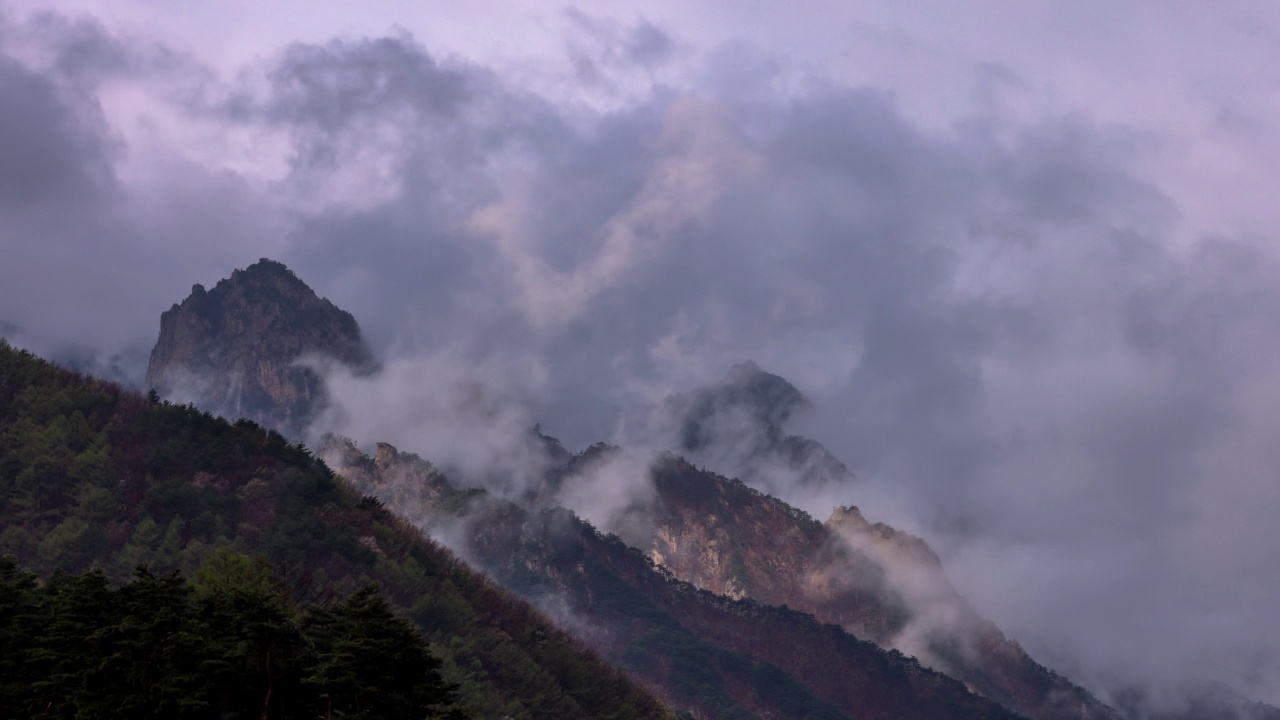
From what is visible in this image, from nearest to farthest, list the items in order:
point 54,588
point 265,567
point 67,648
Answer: point 67,648 < point 54,588 < point 265,567

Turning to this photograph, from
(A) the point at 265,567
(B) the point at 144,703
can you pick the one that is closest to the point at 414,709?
(B) the point at 144,703

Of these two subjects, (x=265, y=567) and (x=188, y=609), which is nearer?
(x=188, y=609)

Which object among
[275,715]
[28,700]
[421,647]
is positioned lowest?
[28,700]

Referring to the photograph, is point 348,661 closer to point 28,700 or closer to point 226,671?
point 226,671

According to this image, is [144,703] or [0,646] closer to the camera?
[144,703]

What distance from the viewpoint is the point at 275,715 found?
10019 cm

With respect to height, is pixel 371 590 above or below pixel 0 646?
above

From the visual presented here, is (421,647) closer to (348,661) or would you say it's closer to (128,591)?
(348,661)

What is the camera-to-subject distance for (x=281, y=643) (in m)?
101

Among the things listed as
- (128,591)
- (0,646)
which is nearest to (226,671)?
(128,591)

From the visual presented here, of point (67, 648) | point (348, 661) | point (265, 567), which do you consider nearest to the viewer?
point (348, 661)

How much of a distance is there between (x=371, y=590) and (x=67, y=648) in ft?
77.1

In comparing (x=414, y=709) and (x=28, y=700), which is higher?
(x=414, y=709)

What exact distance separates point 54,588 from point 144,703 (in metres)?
23.4
